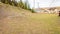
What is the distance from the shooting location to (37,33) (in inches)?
143

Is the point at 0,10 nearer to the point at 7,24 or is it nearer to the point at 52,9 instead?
the point at 7,24

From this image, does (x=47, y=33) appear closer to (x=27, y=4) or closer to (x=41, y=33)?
(x=41, y=33)

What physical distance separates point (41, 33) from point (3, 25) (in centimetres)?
95

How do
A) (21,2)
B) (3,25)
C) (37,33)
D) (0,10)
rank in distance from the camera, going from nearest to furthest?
(37,33), (3,25), (0,10), (21,2)

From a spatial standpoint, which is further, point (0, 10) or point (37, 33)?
point (0, 10)

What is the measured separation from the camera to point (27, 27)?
4.10 metres

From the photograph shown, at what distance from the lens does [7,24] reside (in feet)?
13.6

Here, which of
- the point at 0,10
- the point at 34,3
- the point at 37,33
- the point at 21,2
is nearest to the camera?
the point at 37,33

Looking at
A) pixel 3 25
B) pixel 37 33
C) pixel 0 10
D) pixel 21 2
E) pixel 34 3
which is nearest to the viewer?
pixel 37 33

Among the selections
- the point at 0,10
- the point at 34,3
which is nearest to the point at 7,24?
the point at 0,10

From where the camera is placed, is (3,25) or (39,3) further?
(39,3)

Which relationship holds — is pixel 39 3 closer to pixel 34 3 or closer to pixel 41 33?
pixel 34 3

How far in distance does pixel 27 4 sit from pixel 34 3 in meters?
0.70

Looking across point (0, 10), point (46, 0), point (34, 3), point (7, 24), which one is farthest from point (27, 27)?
point (46, 0)
